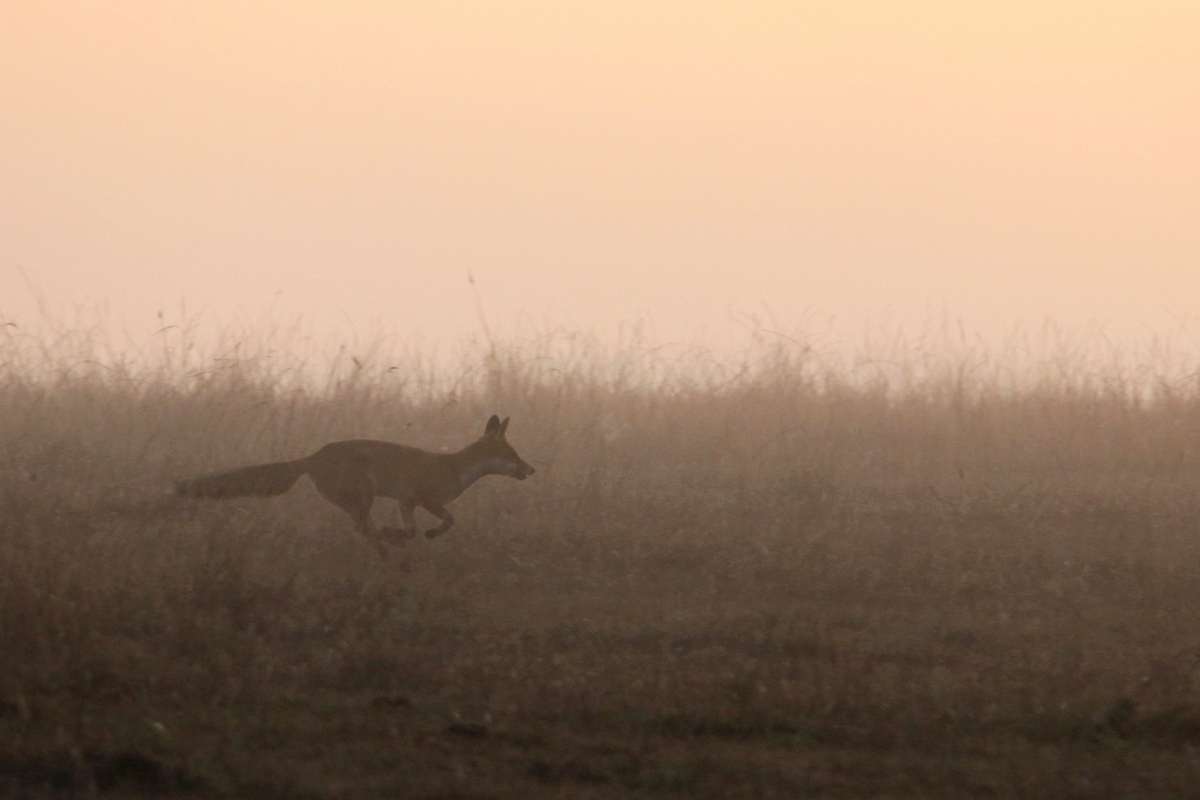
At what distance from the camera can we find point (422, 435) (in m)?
12.7

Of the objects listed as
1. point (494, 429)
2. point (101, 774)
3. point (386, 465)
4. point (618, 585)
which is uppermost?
point (494, 429)

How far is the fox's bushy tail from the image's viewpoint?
9.21m

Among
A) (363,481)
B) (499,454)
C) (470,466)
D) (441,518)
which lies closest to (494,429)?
(499,454)

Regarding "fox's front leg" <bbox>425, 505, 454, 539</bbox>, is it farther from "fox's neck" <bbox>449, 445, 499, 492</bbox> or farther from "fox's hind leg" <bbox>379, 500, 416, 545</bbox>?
"fox's neck" <bbox>449, 445, 499, 492</bbox>

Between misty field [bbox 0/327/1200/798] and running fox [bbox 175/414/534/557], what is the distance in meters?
0.19

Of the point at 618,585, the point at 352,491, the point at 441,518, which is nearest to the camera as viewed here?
the point at 618,585

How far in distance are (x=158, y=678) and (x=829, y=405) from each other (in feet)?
27.5

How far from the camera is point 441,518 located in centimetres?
942

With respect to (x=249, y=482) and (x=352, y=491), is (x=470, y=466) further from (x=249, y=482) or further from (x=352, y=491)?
(x=249, y=482)

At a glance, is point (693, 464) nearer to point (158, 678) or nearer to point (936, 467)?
point (936, 467)

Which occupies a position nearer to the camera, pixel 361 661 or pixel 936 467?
pixel 361 661

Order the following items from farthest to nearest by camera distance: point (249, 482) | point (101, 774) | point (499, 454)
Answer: point (499, 454) → point (249, 482) → point (101, 774)

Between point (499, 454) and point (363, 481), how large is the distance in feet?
3.35

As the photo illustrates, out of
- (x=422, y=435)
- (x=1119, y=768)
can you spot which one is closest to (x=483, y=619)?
(x=1119, y=768)
